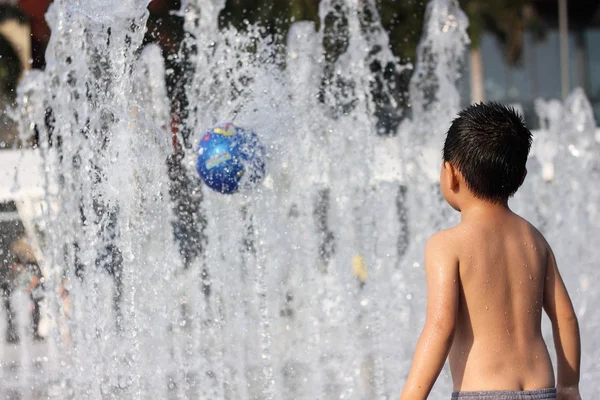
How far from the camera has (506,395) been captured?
208 centimetres

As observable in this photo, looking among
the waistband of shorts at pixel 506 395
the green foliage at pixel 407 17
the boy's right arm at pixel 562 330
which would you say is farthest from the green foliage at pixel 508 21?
the waistband of shorts at pixel 506 395

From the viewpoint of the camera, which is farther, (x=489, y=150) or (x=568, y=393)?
(x=568, y=393)

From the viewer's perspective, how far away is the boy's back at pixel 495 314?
6.93 feet

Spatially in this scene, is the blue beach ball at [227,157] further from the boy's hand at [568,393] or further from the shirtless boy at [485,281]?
the boy's hand at [568,393]

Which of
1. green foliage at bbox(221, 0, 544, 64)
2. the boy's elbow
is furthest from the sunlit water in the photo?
green foliage at bbox(221, 0, 544, 64)

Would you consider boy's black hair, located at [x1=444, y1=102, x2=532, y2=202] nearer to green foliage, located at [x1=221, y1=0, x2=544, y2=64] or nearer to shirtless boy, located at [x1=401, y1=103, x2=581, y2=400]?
shirtless boy, located at [x1=401, y1=103, x2=581, y2=400]

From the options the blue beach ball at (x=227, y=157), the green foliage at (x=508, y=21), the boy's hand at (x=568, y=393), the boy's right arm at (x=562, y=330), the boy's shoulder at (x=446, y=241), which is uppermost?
the green foliage at (x=508, y=21)

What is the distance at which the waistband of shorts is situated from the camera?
2.08 m

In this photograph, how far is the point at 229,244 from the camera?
562cm

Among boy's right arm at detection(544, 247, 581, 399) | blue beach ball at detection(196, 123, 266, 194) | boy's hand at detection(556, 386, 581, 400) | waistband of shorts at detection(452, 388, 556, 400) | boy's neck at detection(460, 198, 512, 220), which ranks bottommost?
boy's hand at detection(556, 386, 581, 400)

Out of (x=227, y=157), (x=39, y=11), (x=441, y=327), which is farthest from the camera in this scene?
(x=39, y=11)

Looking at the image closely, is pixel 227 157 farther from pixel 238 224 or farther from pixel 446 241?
pixel 446 241

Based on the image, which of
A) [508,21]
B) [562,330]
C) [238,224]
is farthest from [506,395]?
[508,21]

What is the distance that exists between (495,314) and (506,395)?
18 cm
